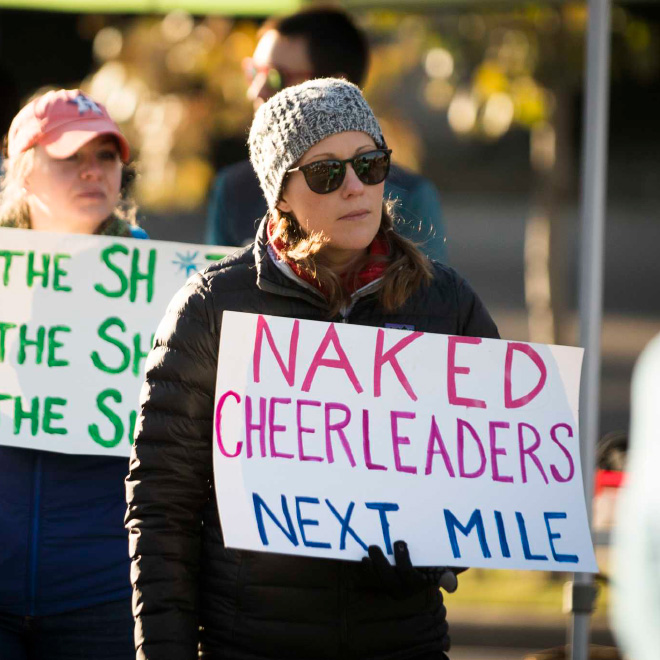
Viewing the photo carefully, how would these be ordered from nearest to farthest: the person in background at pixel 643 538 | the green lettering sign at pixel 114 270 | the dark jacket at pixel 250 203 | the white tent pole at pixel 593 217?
the person in background at pixel 643 538 → the green lettering sign at pixel 114 270 → the dark jacket at pixel 250 203 → the white tent pole at pixel 593 217

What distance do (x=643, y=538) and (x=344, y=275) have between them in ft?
4.15

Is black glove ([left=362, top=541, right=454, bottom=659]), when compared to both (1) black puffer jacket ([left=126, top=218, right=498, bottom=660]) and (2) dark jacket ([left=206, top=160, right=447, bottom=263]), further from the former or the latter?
(2) dark jacket ([left=206, top=160, right=447, bottom=263])

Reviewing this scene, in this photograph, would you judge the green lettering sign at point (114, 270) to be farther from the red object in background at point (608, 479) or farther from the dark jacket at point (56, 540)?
the red object in background at point (608, 479)

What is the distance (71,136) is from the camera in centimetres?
324

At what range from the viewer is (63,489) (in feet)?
9.93

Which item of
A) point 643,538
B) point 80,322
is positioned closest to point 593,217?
point 80,322

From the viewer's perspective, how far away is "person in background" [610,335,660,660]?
4.63 ft

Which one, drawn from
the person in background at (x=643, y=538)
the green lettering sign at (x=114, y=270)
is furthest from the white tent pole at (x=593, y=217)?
the person in background at (x=643, y=538)

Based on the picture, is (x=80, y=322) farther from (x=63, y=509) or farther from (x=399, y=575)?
(x=399, y=575)

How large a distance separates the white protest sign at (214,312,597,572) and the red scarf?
0.30ft

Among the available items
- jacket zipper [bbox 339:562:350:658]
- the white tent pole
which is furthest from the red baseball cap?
the white tent pole

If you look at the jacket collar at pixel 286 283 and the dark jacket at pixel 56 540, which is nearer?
the jacket collar at pixel 286 283

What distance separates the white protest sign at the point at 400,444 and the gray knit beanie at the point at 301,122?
326 millimetres

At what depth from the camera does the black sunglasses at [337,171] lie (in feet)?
8.34
